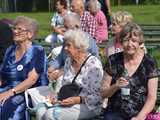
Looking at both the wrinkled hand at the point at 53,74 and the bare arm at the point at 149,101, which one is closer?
the bare arm at the point at 149,101

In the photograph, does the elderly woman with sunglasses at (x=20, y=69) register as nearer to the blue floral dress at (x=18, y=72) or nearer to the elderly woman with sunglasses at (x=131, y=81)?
the blue floral dress at (x=18, y=72)

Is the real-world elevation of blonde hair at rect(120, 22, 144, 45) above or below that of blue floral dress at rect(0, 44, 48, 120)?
above

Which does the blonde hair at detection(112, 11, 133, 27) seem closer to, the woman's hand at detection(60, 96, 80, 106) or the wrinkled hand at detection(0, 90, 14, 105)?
the woman's hand at detection(60, 96, 80, 106)

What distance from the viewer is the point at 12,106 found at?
22.2 feet

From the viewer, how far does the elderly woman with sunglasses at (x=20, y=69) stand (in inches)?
267

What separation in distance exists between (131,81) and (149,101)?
0.26m

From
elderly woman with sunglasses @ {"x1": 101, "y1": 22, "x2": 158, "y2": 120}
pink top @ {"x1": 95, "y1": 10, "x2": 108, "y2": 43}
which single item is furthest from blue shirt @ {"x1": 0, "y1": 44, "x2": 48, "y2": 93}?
pink top @ {"x1": 95, "y1": 10, "x2": 108, "y2": 43}

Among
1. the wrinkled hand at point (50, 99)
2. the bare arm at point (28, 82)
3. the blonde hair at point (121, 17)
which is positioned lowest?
the wrinkled hand at point (50, 99)

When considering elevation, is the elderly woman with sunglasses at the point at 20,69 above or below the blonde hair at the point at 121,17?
below

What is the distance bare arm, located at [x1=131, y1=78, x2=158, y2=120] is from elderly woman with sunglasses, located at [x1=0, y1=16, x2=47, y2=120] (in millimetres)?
1480

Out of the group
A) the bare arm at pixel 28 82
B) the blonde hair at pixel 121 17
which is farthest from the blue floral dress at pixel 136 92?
the bare arm at pixel 28 82

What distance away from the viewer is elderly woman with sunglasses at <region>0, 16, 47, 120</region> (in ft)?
22.2

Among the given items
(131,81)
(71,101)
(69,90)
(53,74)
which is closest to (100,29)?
(53,74)

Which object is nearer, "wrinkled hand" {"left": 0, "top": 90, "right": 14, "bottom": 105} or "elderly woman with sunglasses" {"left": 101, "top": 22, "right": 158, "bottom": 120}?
"elderly woman with sunglasses" {"left": 101, "top": 22, "right": 158, "bottom": 120}
